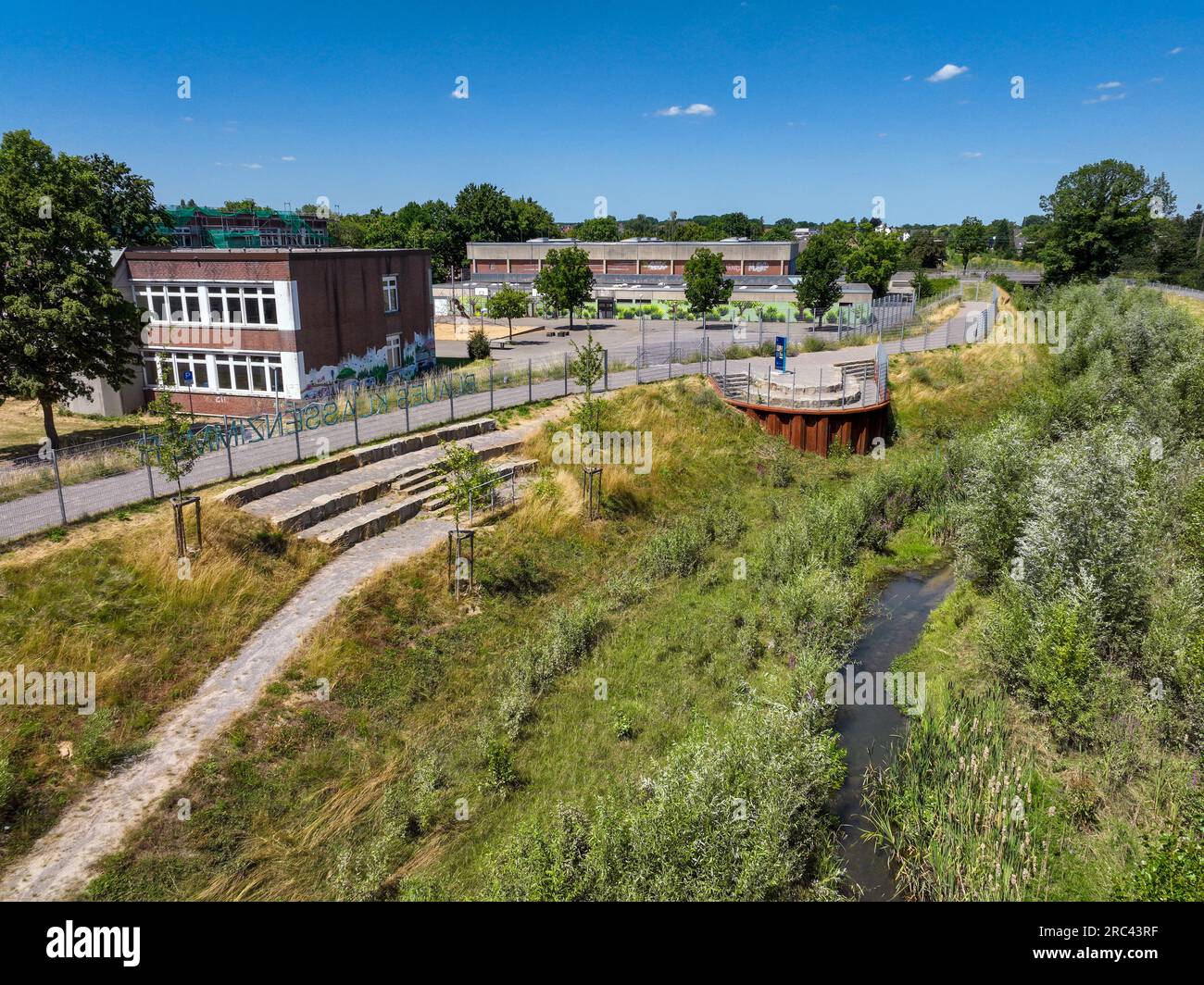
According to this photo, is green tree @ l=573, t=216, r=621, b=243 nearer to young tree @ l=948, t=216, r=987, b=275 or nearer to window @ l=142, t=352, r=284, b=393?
young tree @ l=948, t=216, r=987, b=275

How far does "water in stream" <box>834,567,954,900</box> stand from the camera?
11695 millimetres

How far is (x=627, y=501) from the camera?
79.7 feet

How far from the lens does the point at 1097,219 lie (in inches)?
2281

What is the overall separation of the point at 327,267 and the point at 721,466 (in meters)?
17.9

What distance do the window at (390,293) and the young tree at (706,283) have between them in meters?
26.5

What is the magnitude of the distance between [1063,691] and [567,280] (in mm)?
49188

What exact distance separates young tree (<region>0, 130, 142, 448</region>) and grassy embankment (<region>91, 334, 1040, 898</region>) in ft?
46.0

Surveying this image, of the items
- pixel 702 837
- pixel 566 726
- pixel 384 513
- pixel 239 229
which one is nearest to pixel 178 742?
pixel 566 726

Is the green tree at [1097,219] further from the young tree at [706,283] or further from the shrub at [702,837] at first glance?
the shrub at [702,837]

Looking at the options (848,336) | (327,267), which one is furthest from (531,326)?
(327,267)

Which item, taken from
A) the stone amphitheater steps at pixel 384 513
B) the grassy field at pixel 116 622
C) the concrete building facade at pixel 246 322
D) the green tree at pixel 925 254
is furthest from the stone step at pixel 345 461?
the green tree at pixel 925 254

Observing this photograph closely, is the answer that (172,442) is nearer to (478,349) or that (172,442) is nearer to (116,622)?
(116,622)

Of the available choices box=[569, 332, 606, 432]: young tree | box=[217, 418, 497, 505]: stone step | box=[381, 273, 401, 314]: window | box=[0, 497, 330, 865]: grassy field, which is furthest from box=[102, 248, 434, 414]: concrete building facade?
box=[0, 497, 330, 865]: grassy field
